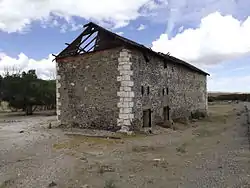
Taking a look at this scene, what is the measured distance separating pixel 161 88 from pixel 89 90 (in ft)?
16.3

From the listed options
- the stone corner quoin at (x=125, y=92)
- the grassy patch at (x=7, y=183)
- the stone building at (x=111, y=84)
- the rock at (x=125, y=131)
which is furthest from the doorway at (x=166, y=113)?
the grassy patch at (x=7, y=183)

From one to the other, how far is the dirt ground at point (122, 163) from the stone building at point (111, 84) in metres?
2.34

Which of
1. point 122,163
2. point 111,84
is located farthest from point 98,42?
point 122,163

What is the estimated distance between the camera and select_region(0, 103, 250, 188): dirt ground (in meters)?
7.71

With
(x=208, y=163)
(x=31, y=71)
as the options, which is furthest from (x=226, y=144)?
(x=31, y=71)

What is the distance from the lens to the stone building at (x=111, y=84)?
655 inches

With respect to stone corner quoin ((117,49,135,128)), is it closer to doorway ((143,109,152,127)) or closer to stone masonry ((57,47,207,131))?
stone masonry ((57,47,207,131))

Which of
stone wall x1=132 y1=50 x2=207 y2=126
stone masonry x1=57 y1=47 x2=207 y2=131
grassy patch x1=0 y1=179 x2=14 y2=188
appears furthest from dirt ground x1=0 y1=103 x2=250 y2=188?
stone wall x1=132 y1=50 x2=207 y2=126

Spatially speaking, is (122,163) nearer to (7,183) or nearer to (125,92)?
(7,183)

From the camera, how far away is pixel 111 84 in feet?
55.9

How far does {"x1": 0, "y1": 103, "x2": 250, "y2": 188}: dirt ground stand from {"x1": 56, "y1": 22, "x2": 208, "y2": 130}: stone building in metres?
2.34

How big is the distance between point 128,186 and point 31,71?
3503cm

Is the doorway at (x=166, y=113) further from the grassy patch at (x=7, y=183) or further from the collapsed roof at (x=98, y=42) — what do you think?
the grassy patch at (x=7, y=183)

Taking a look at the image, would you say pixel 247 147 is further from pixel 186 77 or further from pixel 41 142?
pixel 186 77
